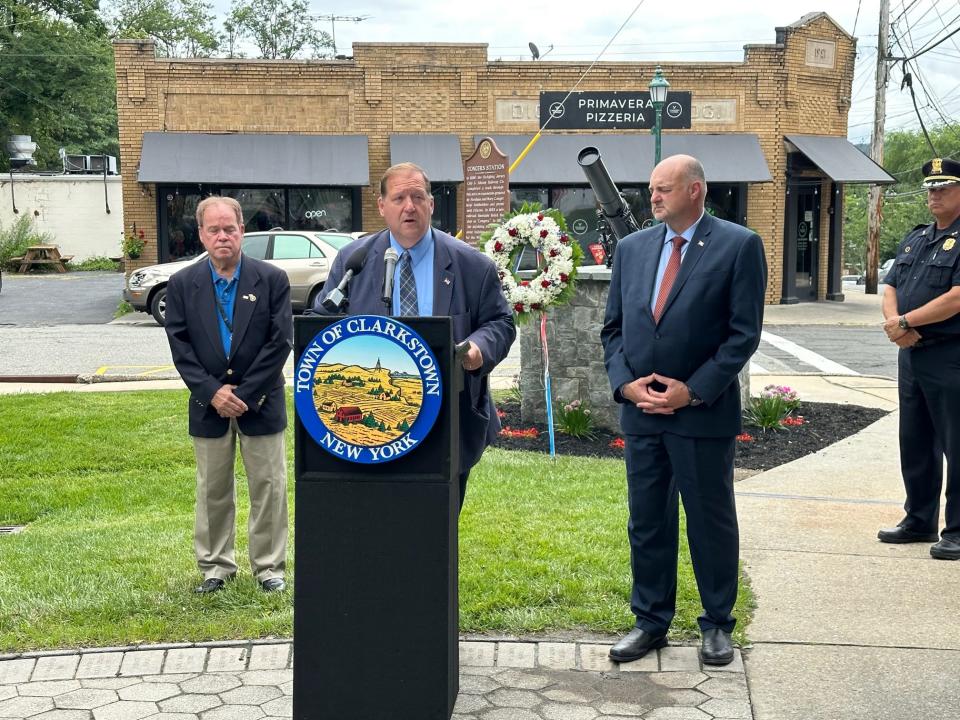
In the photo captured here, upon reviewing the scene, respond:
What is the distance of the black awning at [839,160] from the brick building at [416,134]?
7 centimetres

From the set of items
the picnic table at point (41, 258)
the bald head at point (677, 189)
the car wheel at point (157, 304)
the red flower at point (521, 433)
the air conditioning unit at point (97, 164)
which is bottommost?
the red flower at point (521, 433)

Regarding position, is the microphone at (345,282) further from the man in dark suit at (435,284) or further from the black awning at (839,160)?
the black awning at (839,160)

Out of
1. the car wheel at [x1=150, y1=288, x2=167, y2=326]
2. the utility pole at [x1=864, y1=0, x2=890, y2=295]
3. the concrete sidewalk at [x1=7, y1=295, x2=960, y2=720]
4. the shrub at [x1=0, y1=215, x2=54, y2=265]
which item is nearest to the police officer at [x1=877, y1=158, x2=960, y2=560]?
the concrete sidewalk at [x1=7, y1=295, x2=960, y2=720]

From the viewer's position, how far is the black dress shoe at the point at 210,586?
203 inches

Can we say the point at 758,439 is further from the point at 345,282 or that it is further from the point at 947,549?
the point at 345,282

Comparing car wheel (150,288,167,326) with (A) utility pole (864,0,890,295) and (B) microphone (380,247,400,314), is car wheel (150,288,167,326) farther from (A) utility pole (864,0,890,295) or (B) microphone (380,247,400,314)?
(A) utility pole (864,0,890,295)

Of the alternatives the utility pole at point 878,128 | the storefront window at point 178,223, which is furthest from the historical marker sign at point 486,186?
the utility pole at point 878,128

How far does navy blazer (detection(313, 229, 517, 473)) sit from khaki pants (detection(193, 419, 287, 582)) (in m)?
1.28

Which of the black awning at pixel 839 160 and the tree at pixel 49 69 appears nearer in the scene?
the black awning at pixel 839 160

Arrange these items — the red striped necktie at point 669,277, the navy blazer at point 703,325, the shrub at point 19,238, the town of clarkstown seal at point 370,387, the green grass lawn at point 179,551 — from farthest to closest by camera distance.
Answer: the shrub at point 19,238 < the green grass lawn at point 179,551 < the red striped necktie at point 669,277 < the navy blazer at point 703,325 < the town of clarkstown seal at point 370,387

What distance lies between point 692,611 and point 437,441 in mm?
1917

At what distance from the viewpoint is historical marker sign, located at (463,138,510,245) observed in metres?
16.2

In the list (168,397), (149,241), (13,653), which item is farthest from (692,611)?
(149,241)

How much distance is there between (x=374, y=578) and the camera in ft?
11.7
